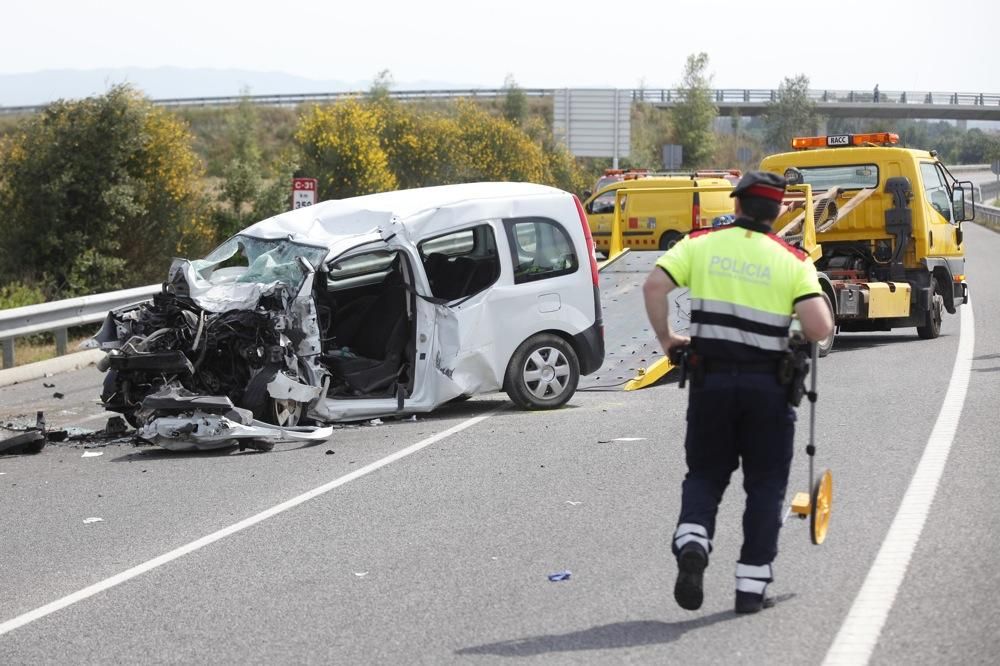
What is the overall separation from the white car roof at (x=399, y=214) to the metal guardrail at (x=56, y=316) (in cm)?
403

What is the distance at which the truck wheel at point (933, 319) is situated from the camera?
1767cm

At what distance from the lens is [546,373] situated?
12.2 meters

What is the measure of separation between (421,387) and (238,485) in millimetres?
2803

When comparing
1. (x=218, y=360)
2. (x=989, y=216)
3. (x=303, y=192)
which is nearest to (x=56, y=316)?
(x=218, y=360)

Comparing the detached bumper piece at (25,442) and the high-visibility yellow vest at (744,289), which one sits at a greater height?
the high-visibility yellow vest at (744,289)

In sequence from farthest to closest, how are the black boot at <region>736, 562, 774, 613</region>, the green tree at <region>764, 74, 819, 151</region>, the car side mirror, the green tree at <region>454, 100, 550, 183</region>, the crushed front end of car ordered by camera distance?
the green tree at <region>764, 74, 819, 151</region>, the green tree at <region>454, 100, 550, 183</region>, the car side mirror, the crushed front end of car, the black boot at <region>736, 562, 774, 613</region>

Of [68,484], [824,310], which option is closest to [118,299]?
[68,484]

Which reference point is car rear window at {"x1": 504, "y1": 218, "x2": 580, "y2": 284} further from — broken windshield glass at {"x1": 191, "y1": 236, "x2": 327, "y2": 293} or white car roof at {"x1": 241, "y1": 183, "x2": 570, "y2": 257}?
broken windshield glass at {"x1": 191, "y1": 236, "x2": 327, "y2": 293}

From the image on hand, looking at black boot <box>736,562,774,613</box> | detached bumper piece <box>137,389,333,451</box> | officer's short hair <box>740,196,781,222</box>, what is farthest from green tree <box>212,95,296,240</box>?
black boot <box>736,562,774,613</box>

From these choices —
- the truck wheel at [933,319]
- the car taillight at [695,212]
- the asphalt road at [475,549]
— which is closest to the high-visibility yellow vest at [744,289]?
the asphalt road at [475,549]

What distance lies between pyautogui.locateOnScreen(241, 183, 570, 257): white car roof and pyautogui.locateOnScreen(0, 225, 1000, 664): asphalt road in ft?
5.37

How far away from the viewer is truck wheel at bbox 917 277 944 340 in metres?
17.7

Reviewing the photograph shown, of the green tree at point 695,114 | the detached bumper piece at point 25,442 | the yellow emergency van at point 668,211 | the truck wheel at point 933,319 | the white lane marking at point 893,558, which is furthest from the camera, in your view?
the green tree at point 695,114

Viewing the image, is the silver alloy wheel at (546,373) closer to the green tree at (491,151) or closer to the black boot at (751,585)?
the black boot at (751,585)
